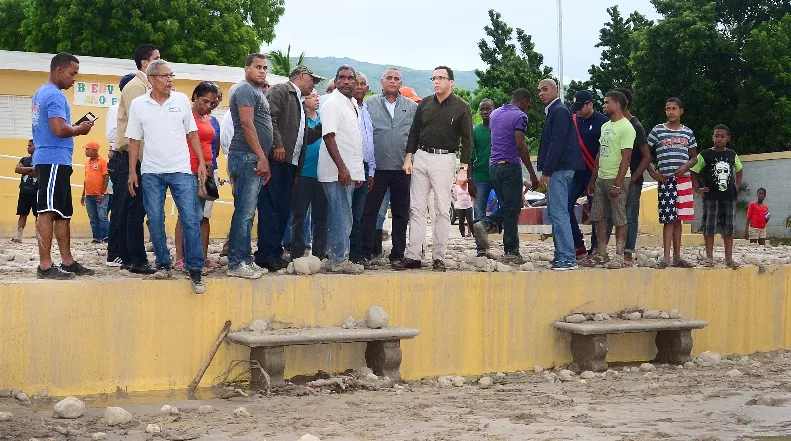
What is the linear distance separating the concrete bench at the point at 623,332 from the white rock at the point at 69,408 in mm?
4596

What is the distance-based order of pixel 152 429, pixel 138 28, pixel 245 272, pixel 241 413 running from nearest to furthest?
pixel 152 429, pixel 241 413, pixel 245 272, pixel 138 28

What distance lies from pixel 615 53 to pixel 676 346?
31.4 m

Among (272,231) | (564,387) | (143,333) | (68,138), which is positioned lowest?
(564,387)

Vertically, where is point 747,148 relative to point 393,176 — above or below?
above

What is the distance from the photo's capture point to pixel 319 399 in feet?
24.6

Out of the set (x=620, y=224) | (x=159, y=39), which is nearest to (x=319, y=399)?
(x=620, y=224)

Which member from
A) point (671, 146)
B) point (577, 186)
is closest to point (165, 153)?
point (577, 186)

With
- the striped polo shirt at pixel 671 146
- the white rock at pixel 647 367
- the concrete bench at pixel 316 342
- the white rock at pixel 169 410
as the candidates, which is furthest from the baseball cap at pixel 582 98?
the white rock at pixel 169 410

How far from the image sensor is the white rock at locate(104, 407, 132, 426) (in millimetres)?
6449

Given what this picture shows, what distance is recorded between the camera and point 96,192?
13.3m

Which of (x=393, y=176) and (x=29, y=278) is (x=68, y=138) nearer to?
(x=29, y=278)

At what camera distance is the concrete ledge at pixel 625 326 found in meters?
9.29

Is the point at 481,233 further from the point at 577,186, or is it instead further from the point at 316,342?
the point at 316,342

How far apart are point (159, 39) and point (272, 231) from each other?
3127cm
